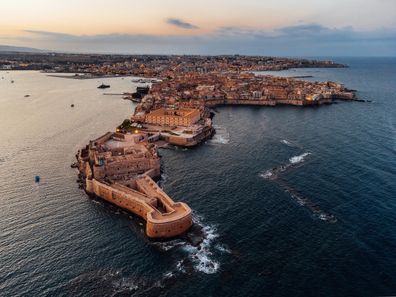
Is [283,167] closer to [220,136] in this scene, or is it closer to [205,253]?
[220,136]

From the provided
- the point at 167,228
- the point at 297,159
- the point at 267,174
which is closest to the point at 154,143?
the point at 267,174

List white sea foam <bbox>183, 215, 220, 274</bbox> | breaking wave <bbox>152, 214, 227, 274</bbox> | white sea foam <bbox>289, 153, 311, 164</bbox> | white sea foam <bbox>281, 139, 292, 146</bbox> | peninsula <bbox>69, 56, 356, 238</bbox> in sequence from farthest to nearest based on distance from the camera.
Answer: white sea foam <bbox>281, 139, 292, 146</bbox>, white sea foam <bbox>289, 153, 311, 164</bbox>, peninsula <bbox>69, 56, 356, 238</bbox>, breaking wave <bbox>152, 214, 227, 274</bbox>, white sea foam <bbox>183, 215, 220, 274</bbox>

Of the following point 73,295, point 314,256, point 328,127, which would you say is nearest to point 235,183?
point 314,256

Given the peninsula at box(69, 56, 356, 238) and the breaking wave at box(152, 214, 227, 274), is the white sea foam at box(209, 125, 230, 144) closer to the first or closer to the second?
the peninsula at box(69, 56, 356, 238)

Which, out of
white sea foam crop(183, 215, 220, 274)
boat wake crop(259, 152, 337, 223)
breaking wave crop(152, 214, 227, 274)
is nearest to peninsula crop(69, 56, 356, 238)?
breaking wave crop(152, 214, 227, 274)

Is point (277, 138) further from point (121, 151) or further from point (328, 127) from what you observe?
point (121, 151)

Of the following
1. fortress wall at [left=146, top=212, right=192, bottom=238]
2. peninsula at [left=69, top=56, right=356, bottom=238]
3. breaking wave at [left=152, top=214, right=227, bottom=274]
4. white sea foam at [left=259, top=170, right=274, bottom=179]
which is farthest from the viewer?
white sea foam at [left=259, top=170, right=274, bottom=179]

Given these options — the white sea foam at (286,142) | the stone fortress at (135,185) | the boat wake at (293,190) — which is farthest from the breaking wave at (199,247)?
the white sea foam at (286,142)
